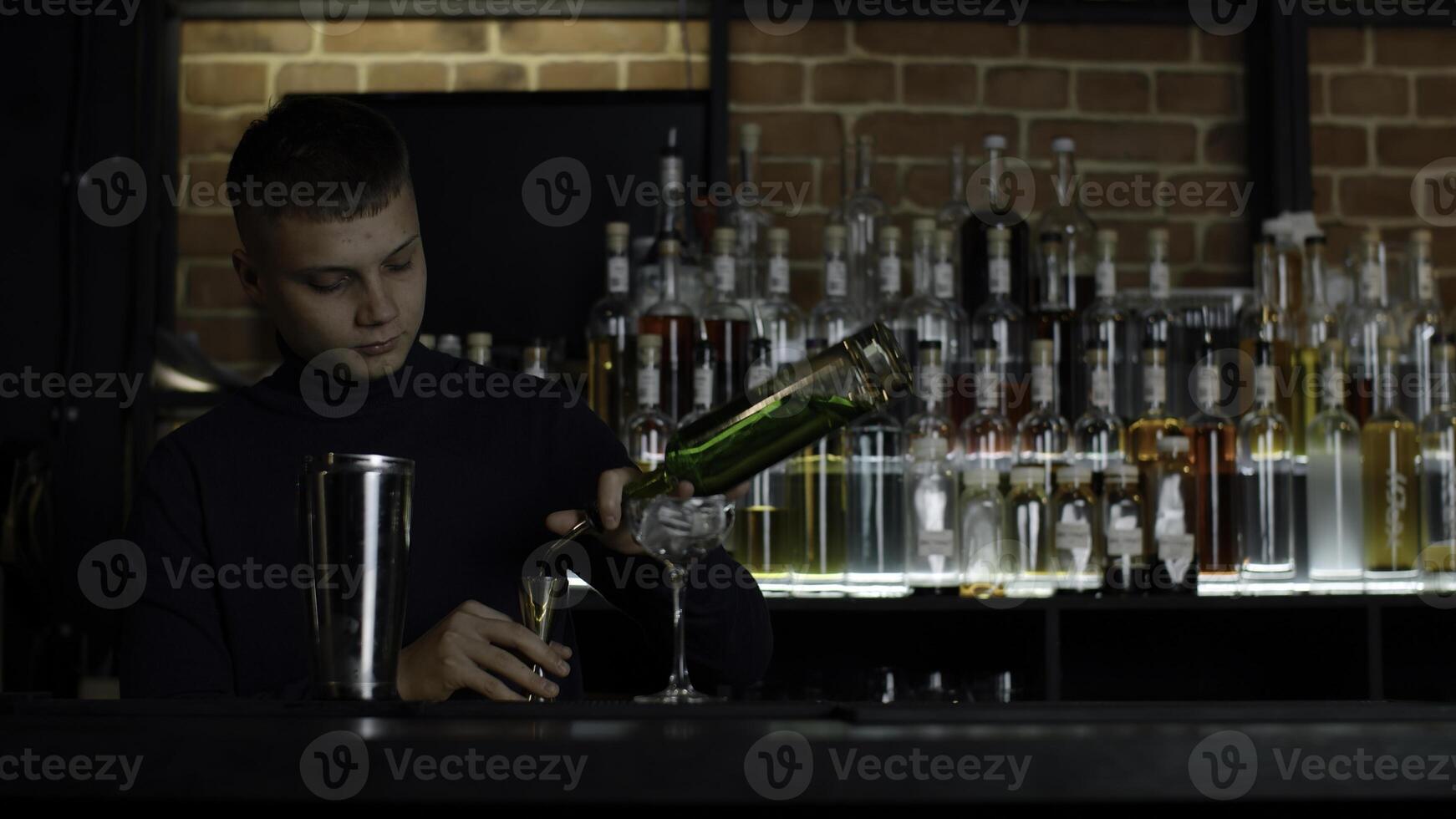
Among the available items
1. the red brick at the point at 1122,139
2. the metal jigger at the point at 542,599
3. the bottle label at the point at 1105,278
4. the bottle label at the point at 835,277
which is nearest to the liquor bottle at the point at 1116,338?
the bottle label at the point at 1105,278

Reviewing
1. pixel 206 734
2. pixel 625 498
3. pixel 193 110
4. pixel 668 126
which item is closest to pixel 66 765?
pixel 206 734

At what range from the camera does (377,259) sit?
1.19 metres

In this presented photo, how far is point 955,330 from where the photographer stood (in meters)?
2.04

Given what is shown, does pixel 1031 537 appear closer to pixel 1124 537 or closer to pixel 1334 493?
pixel 1124 537

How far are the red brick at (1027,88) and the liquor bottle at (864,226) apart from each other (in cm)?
39

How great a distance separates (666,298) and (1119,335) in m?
0.61

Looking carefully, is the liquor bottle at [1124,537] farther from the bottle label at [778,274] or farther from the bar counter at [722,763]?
the bar counter at [722,763]

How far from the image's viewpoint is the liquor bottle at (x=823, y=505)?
6.44 feet

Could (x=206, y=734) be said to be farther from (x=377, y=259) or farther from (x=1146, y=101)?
(x=1146, y=101)

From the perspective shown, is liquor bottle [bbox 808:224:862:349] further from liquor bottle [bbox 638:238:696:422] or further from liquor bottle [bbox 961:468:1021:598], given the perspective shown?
liquor bottle [bbox 961:468:1021:598]

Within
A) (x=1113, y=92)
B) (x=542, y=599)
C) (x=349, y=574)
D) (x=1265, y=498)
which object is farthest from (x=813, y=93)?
(x=349, y=574)

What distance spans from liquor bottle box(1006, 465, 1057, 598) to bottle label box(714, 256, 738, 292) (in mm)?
453

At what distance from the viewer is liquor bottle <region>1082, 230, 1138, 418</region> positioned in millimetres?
2008

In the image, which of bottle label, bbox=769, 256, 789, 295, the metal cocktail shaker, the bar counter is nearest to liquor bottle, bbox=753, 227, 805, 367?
bottle label, bbox=769, 256, 789, 295
